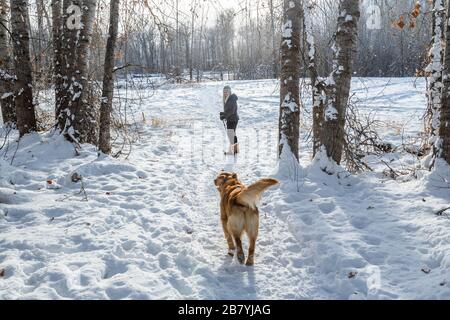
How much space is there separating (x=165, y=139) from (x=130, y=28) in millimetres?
3905

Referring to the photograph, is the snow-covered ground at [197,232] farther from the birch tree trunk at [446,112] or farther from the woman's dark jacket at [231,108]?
the woman's dark jacket at [231,108]

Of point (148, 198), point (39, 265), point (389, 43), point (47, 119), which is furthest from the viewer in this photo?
point (389, 43)

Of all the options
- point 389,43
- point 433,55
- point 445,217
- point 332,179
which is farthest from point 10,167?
point 389,43

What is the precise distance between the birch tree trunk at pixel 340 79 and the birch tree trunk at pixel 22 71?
6448 millimetres

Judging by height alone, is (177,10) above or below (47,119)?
above

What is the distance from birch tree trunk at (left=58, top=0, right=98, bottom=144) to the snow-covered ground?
1.50ft

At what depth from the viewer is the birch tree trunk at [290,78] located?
7426 mm

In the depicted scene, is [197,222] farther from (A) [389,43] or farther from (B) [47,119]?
(A) [389,43]

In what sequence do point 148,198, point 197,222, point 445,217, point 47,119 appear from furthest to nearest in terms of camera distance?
point 47,119 → point 148,198 → point 197,222 → point 445,217

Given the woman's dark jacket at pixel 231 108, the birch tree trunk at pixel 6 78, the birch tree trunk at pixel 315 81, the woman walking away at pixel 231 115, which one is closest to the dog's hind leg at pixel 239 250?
the birch tree trunk at pixel 315 81

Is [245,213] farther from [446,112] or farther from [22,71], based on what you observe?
[22,71]

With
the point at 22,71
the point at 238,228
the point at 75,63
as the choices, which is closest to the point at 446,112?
the point at 238,228

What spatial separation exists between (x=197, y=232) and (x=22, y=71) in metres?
5.84
